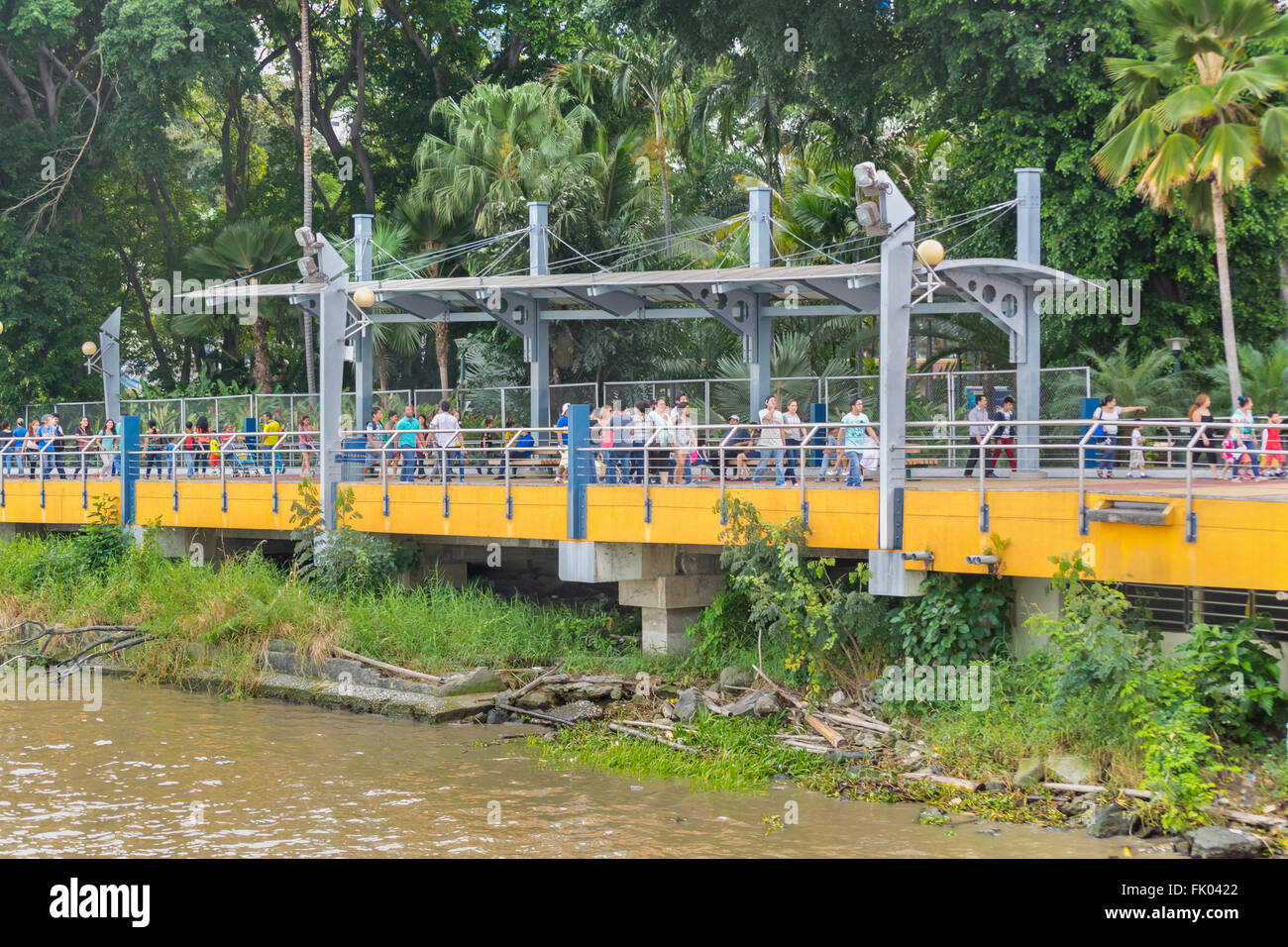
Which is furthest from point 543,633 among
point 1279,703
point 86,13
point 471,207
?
point 86,13

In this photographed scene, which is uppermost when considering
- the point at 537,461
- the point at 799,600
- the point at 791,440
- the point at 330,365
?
the point at 330,365

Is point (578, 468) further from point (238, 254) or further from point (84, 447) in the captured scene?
point (238, 254)

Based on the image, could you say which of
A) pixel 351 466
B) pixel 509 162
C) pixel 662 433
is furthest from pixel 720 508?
pixel 509 162

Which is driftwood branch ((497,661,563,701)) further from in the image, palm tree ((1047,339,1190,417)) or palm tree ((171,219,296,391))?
palm tree ((171,219,296,391))

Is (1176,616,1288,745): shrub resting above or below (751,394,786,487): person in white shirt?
below

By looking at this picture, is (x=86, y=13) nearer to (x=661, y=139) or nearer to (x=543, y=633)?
(x=661, y=139)

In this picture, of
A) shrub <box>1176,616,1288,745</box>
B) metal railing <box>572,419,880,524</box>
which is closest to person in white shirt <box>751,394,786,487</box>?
metal railing <box>572,419,880,524</box>

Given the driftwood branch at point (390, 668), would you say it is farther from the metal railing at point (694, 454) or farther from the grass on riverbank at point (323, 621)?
the metal railing at point (694, 454)

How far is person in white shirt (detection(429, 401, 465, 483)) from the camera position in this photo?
20750 mm

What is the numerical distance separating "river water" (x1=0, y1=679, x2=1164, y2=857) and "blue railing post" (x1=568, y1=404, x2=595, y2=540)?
321cm

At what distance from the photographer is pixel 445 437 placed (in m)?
23.3

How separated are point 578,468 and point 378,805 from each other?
20.5 feet
